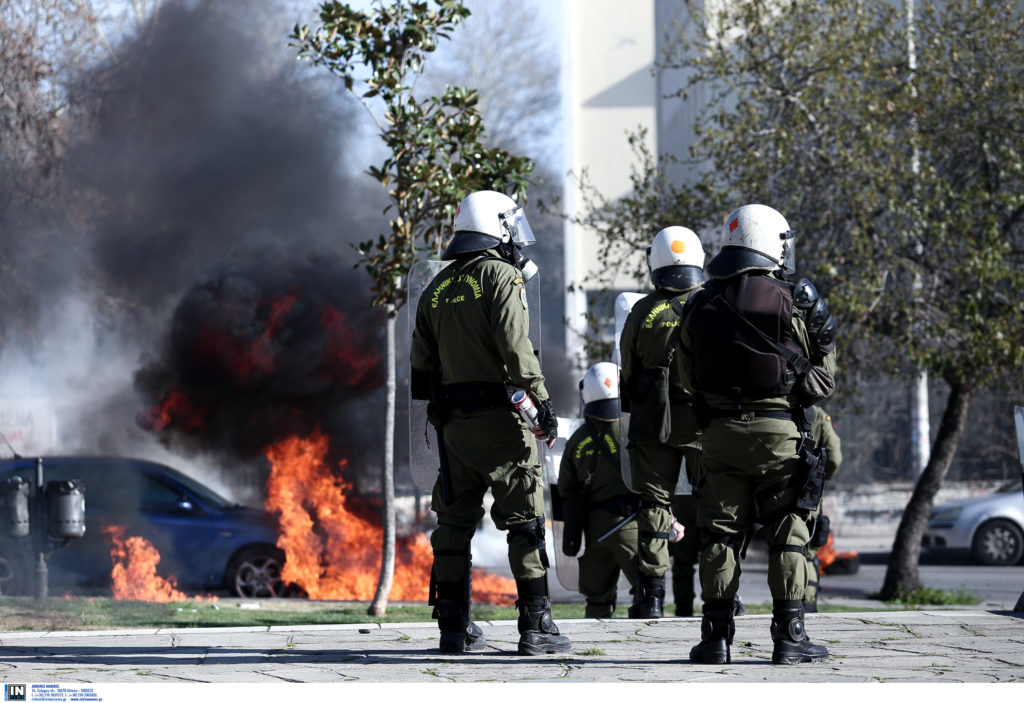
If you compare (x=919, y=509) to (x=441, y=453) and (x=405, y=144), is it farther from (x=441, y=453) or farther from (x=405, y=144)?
(x=441, y=453)

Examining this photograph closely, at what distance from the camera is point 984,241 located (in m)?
9.77

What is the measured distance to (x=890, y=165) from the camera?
1007 cm

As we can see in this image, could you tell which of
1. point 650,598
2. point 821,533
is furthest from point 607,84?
point 821,533

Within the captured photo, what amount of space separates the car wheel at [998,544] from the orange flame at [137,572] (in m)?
8.50

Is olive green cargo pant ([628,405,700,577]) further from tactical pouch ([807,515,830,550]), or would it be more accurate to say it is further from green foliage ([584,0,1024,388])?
green foliage ([584,0,1024,388])

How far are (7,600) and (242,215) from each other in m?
7.22

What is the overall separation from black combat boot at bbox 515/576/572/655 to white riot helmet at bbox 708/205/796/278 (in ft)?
4.35

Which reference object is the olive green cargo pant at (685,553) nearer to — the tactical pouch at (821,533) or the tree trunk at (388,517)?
the tactical pouch at (821,533)

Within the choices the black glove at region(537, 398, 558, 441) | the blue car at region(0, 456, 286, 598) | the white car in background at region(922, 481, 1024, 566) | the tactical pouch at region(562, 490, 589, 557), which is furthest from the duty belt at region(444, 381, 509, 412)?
the white car in background at region(922, 481, 1024, 566)

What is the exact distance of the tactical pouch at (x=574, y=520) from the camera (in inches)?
293

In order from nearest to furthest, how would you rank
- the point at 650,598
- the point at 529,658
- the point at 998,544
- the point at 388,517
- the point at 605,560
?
1. the point at 529,658
2. the point at 650,598
3. the point at 605,560
4. the point at 388,517
5. the point at 998,544

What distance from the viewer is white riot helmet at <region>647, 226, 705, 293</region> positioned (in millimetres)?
6043

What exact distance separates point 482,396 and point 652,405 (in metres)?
1.50

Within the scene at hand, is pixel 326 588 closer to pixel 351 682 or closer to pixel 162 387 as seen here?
pixel 162 387
